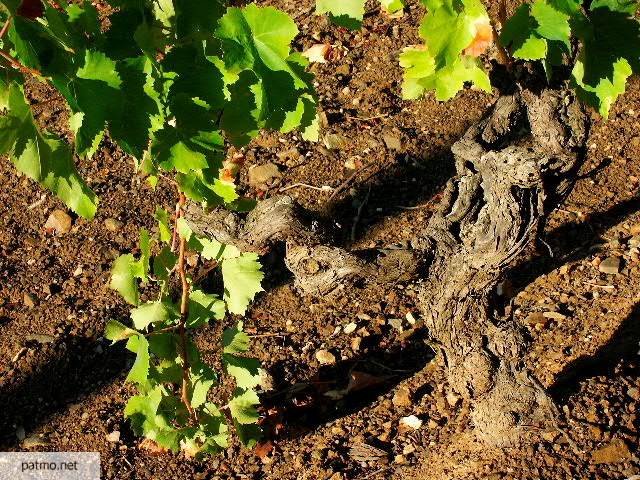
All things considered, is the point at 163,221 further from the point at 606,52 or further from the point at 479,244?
the point at 606,52

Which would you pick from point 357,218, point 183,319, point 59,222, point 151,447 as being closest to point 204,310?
point 183,319

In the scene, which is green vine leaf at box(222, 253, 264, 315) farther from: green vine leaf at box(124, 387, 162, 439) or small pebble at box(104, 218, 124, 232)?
small pebble at box(104, 218, 124, 232)

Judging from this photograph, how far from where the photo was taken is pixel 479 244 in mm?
2197

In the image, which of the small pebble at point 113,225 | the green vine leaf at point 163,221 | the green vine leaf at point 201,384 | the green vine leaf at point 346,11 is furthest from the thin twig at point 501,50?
the small pebble at point 113,225

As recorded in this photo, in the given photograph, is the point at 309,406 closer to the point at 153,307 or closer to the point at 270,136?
the point at 153,307

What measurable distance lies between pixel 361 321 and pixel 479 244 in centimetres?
97

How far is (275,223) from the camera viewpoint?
235cm

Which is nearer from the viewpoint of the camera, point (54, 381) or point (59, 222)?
point (54, 381)

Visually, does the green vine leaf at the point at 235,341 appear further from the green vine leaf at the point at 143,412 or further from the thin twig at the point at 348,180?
the thin twig at the point at 348,180

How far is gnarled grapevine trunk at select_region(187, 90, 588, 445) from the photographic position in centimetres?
206

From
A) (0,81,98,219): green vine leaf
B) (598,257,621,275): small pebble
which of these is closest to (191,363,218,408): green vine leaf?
(0,81,98,219): green vine leaf

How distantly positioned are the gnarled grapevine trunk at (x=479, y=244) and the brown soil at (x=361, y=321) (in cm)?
18

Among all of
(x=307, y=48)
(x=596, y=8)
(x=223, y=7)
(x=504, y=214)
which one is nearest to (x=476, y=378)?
(x=504, y=214)

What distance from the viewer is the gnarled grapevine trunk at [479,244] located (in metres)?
2.06
